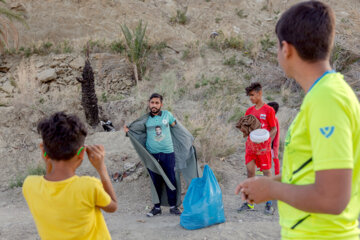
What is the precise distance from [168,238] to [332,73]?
10.7ft

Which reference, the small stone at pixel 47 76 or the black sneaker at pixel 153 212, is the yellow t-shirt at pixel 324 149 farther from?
the small stone at pixel 47 76

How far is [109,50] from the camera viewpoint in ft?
46.3

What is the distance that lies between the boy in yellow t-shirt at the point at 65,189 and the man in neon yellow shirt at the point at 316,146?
0.90m

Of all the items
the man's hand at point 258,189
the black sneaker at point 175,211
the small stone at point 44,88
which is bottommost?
the black sneaker at point 175,211

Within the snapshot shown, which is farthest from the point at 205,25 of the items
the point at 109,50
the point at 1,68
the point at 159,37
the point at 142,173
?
the point at 142,173

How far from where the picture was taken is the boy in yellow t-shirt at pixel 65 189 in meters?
1.83

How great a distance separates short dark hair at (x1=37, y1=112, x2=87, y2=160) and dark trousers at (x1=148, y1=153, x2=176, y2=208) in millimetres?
3288

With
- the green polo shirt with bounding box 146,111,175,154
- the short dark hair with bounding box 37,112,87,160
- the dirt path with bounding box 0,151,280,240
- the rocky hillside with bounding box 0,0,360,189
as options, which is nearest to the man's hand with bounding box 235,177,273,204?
the short dark hair with bounding box 37,112,87,160

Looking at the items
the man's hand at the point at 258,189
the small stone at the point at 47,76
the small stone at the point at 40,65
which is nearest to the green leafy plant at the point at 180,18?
the small stone at the point at 40,65

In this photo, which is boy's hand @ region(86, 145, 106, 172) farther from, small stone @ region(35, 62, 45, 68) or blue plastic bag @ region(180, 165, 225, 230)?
small stone @ region(35, 62, 45, 68)

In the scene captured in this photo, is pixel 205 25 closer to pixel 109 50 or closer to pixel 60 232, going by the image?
pixel 109 50

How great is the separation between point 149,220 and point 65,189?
11.1 feet

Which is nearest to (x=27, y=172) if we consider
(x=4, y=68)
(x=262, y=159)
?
(x=262, y=159)

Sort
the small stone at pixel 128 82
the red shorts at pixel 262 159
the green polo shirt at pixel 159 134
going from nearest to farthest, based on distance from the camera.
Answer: the red shorts at pixel 262 159
the green polo shirt at pixel 159 134
the small stone at pixel 128 82
